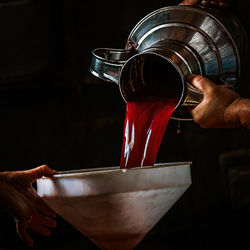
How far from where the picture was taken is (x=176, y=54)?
1.51 m

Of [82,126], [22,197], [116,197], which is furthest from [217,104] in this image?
[82,126]

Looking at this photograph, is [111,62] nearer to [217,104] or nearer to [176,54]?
[176,54]

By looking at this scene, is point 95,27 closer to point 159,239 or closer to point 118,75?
point 118,75

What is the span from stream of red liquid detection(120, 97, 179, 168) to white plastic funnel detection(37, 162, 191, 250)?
10.9 inches

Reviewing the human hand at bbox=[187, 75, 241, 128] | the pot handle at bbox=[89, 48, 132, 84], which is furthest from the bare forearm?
the pot handle at bbox=[89, 48, 132, 84]

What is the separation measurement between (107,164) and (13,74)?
73 centimetres

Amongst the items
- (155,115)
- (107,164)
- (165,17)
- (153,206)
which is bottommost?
(107,164)

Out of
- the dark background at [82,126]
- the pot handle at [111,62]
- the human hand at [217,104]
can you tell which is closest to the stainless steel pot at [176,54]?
the pot handle at [111,62]

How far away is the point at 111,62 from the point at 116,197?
675 millimetres

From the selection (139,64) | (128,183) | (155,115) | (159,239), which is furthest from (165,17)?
(159,239)

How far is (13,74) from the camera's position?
230cm

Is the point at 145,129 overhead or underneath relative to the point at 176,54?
underneath

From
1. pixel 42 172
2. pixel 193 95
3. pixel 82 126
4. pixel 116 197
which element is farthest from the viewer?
pixel 82 126

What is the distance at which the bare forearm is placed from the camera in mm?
1327
